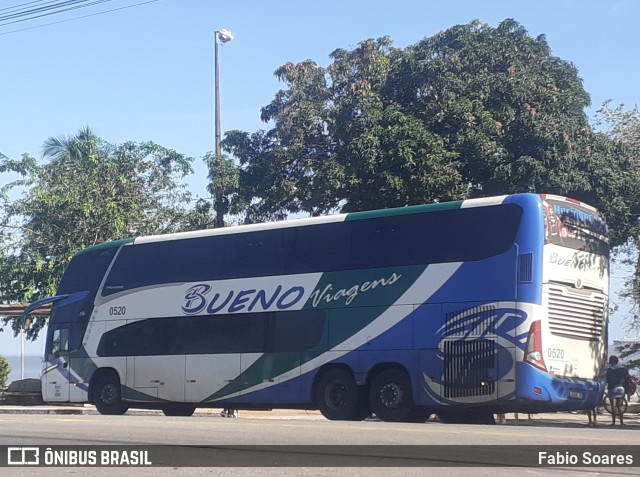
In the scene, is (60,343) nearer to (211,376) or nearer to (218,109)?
(211,376)

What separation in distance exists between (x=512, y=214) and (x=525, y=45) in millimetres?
14037

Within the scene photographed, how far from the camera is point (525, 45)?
29484 mm

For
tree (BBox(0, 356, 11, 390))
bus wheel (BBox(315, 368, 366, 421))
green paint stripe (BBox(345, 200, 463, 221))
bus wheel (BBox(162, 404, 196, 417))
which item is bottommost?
tree (BBox(0, 356, 11, 390))

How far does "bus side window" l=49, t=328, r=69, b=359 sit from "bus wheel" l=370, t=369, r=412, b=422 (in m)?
8.69

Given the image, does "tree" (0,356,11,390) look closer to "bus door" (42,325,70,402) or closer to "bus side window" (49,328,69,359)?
"bus door" (42,325,70,402)

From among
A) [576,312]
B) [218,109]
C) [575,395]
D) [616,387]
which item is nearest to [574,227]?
[576,312]

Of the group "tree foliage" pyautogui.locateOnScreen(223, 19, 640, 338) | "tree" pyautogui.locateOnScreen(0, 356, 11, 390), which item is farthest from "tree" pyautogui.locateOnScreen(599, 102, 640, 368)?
"tree" pyautogui.locateOnScreen(0, 356, 11, 390)

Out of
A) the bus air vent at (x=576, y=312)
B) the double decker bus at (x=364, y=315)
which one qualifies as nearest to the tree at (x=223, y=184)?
the double decker bus at (x=364, y=315)

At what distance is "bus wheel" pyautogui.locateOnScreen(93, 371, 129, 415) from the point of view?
22.3m

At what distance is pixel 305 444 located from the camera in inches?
459

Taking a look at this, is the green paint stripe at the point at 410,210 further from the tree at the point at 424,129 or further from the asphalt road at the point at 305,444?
the tree at the point at 424,129

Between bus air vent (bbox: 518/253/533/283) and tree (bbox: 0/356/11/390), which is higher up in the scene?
bus air vent (bbox: 518/253/533/283)

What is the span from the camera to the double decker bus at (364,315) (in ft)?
55.0

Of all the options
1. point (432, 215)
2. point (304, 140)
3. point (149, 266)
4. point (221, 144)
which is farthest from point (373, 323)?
point (221, 144)
